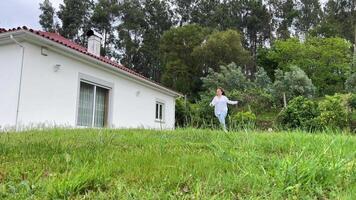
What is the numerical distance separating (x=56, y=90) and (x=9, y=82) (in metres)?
1.60

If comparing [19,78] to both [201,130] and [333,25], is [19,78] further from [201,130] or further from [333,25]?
[333,25]

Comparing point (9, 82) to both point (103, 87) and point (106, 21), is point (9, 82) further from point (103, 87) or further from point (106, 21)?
point (106, 21)

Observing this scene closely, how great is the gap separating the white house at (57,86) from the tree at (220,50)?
2075cm

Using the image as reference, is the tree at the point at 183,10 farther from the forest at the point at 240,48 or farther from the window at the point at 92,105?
the window at the point at 92,105

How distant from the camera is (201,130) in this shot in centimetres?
697

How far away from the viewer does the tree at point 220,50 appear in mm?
37906

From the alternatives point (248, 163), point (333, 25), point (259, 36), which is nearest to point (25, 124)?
point (248, 163)

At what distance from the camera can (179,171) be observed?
3.90 metres

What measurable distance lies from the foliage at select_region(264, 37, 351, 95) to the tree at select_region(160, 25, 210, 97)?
8.59m

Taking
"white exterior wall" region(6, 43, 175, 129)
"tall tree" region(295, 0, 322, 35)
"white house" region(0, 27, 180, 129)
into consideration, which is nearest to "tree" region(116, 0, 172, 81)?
"tall tree" region(295, 0, 322, 35)

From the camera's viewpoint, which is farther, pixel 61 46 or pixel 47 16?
pixel 47 16

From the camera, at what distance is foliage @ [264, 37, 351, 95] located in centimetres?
3225

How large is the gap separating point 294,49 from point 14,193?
109 feet

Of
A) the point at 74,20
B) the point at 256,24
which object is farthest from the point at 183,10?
the point at 74,20
